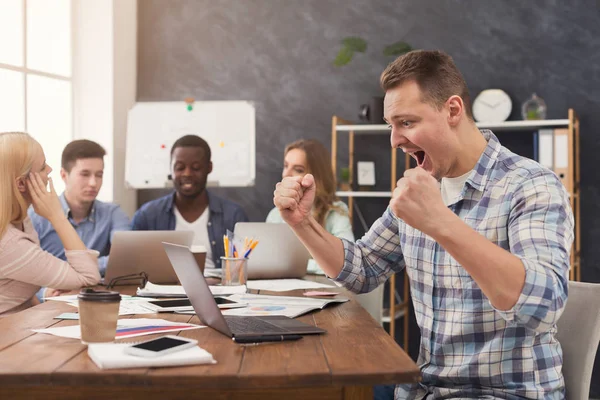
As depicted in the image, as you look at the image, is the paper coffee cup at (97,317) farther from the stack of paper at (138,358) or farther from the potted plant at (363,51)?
the potted plant at (363,51)

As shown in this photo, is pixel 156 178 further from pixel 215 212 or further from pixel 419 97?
pixel 419 97

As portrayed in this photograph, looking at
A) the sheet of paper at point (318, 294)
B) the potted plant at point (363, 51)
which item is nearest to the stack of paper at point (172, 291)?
the sheet of paper at point (318, 294)

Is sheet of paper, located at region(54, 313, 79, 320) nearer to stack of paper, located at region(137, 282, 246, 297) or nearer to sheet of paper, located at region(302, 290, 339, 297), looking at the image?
stack of paper, located at region(137, 282, 246, 297)

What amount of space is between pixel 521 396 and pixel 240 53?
3454 mm

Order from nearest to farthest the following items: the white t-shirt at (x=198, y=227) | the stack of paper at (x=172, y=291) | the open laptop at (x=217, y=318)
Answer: the open laptop at (x=217, y=318)
the stack of paper at (x=172, y=291)
the white t-shirt at (x=198, y=227)

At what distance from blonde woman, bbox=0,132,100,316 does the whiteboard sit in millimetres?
1609

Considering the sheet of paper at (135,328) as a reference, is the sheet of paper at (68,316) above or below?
below

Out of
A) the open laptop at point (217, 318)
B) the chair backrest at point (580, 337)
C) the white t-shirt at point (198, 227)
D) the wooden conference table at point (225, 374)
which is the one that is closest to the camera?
the wooden conference table at point (225, 374)

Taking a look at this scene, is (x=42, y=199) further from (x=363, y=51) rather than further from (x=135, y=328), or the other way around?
(x=363, y=51)

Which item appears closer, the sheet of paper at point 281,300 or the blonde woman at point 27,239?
the sheet of paper at point 281,300

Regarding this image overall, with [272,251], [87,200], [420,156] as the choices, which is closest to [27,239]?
[272,251]

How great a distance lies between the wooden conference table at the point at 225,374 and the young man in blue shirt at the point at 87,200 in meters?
2.18

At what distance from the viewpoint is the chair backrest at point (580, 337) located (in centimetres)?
159

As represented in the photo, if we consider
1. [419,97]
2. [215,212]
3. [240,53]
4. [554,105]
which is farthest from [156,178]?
[419,97]
